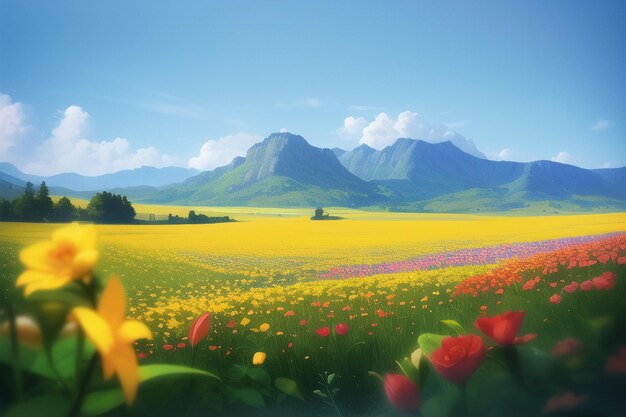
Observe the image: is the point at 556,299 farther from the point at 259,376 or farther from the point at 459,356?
the point at 259,376

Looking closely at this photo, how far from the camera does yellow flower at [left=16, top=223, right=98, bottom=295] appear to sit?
0.92 m

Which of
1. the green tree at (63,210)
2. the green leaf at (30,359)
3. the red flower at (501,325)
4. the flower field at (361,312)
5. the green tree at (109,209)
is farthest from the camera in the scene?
the green tree at (109,209)

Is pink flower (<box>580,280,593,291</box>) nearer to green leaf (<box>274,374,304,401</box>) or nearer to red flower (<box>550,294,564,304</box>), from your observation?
red flower (<box>550,294,564,304</box>)

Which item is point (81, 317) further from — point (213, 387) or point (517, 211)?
point (517, 211)

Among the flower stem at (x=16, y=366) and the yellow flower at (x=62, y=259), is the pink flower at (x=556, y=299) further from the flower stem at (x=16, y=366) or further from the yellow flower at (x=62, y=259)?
the flower stem at (x=16, y=366)

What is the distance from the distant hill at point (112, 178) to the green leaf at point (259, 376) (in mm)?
872

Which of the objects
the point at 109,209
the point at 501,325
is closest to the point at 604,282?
the point at 501,325

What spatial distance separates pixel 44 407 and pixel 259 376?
2.36 ft

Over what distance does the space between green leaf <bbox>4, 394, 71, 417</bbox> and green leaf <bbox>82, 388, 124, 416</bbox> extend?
0.14ft

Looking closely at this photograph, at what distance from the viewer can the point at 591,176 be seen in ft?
7.15

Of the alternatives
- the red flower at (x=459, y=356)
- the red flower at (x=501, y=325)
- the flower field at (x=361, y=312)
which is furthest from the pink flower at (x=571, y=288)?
the red flower at (x=459, y=356)

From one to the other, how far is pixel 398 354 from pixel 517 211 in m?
1.12

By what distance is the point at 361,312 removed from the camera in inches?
79.8

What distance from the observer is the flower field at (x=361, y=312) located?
5.05ft
